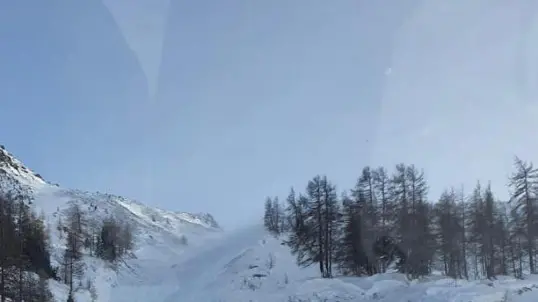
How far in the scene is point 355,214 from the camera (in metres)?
49.0

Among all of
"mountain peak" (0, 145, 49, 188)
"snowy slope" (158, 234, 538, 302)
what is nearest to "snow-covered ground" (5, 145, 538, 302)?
"snowy slope" (158, 234, 538, 302)

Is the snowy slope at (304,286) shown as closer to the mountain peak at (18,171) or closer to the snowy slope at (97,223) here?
the snowy slope at (97,223)

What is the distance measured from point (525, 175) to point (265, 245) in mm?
35319

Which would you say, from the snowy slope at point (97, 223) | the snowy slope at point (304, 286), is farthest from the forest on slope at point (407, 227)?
the snowy slope at point (97, 223)

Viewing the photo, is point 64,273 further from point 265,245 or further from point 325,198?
point 325,198

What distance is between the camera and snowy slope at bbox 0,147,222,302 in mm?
69500

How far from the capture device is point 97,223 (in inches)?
4953

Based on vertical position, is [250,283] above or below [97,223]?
below

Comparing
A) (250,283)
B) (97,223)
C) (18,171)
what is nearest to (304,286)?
(250,283)

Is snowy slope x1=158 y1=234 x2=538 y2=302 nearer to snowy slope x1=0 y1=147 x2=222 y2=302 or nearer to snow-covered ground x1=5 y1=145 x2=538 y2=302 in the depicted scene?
snow-covered ground x1=5 y1=145 x2=538 y2=302

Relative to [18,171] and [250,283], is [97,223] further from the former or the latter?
[250,283]

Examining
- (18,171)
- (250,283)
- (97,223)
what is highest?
(18,171)

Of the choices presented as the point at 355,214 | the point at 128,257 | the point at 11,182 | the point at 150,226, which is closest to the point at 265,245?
the point at 355,214

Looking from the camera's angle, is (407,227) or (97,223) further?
(97,223)
